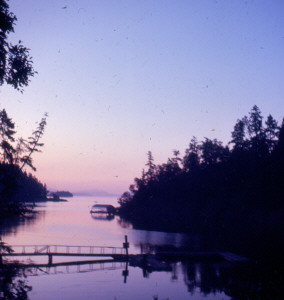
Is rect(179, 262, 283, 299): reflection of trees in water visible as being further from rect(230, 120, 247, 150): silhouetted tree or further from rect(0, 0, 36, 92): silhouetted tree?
rect(230, 120, 247, 150): silhouetted tree

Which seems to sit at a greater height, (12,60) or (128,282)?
(12,60)

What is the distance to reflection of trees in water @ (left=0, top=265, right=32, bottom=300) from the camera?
2475 centimetres

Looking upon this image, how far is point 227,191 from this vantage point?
8275 centimetres

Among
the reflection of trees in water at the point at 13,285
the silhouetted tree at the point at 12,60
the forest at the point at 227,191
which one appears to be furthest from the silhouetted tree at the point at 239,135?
the silhouetted tree at the point at 12,60

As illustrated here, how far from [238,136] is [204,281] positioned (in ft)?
192

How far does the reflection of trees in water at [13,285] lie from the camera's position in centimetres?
2475

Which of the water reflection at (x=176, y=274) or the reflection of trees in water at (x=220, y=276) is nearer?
the water reflection at (x=176, y=274)

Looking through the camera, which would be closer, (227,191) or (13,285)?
(13,285)

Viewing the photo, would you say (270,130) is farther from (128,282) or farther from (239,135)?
(128,282)

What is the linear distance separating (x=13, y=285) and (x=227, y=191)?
64.5 meters

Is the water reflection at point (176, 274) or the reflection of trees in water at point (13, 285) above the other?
the reflection of trees in water at point (13, 285)

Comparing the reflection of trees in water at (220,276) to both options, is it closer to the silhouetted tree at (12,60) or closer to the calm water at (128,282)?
the calm water at (128,282)

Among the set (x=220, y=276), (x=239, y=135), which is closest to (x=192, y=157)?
(x=239, y=135)

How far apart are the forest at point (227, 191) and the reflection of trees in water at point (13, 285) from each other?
111 ft
